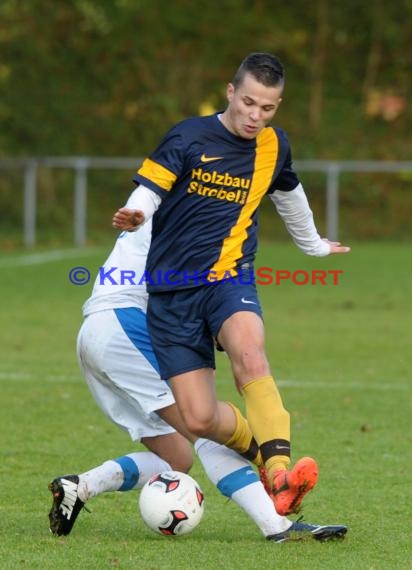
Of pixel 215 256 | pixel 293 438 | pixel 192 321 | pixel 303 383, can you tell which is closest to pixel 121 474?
pixel 192 321

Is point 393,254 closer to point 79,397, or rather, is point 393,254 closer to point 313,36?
point 313,36

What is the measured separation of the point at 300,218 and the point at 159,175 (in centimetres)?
91

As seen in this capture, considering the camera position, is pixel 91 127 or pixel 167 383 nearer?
pixel 167 383

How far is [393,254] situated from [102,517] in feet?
59.5

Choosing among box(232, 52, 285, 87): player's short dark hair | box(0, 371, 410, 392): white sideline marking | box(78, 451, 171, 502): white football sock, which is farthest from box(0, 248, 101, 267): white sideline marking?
box(232, 52, 285, 87): player's short dark hair

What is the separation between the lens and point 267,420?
5.31 metres

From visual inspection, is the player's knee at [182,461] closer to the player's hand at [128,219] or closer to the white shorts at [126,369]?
the white shorts at [126,369]

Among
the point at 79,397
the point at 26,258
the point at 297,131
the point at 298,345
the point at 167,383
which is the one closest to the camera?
the point at 167,383

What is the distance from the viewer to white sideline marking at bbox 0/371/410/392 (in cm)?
1020

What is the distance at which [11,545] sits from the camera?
5.39 m

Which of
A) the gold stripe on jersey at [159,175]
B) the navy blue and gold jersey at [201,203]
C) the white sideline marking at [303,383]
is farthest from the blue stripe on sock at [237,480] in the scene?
the white sideline marking at [303,383]

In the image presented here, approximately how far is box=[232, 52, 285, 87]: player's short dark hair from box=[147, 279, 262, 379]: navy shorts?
0.85m

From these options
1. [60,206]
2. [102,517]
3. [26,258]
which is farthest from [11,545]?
[60,206]

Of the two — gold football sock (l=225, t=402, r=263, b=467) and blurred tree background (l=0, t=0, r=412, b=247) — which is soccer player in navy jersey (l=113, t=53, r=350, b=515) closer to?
gold football sock (l=225, t=402, r=263, b=467)
